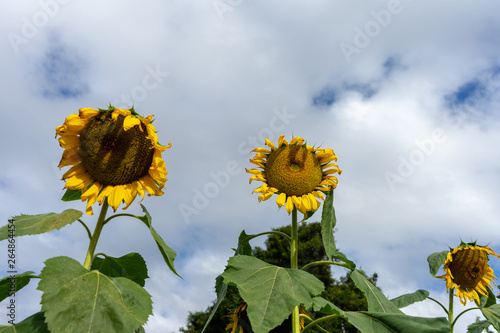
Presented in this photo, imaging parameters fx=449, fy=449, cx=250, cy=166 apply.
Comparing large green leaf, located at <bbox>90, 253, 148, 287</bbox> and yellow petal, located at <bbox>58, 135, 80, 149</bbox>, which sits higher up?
yellow petal, located at <bbox>58, 135, 80, 149</bbox>

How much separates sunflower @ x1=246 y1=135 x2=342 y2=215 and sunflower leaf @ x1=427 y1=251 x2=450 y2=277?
2.68 metres

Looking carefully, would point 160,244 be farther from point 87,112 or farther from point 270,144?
point 270,144

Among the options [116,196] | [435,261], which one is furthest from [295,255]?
[435,261]

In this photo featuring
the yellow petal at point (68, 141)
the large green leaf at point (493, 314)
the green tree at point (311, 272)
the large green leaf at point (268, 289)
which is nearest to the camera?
the large green leaf at point (268, 289)

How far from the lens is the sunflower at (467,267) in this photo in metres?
6.14

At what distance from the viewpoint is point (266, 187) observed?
3791 millimetres

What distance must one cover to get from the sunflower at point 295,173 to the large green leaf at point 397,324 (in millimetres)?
991

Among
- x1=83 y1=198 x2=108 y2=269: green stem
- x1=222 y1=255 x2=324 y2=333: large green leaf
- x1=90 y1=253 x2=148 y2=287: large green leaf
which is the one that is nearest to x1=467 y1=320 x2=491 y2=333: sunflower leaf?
x1=222 y1=255 x2=324 y2=333: large green leaf

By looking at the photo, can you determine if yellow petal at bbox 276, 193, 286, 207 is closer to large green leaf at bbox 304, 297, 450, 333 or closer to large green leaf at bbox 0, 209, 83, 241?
large green leaf at bbox 304, 297, 450, 333

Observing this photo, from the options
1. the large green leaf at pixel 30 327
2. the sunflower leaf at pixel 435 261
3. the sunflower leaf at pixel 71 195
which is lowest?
the large green leaf at pixel 30 327

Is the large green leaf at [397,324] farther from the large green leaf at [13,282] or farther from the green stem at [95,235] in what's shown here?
the large green leaf at [13,282]

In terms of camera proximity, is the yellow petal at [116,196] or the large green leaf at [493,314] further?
the large green leaf at [493,314]

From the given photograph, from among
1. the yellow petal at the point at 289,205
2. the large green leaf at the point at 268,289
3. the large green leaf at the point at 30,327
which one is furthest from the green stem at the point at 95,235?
the yellow petal at the point at 289,205

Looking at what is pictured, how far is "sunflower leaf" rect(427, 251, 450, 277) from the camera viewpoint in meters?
5.69
